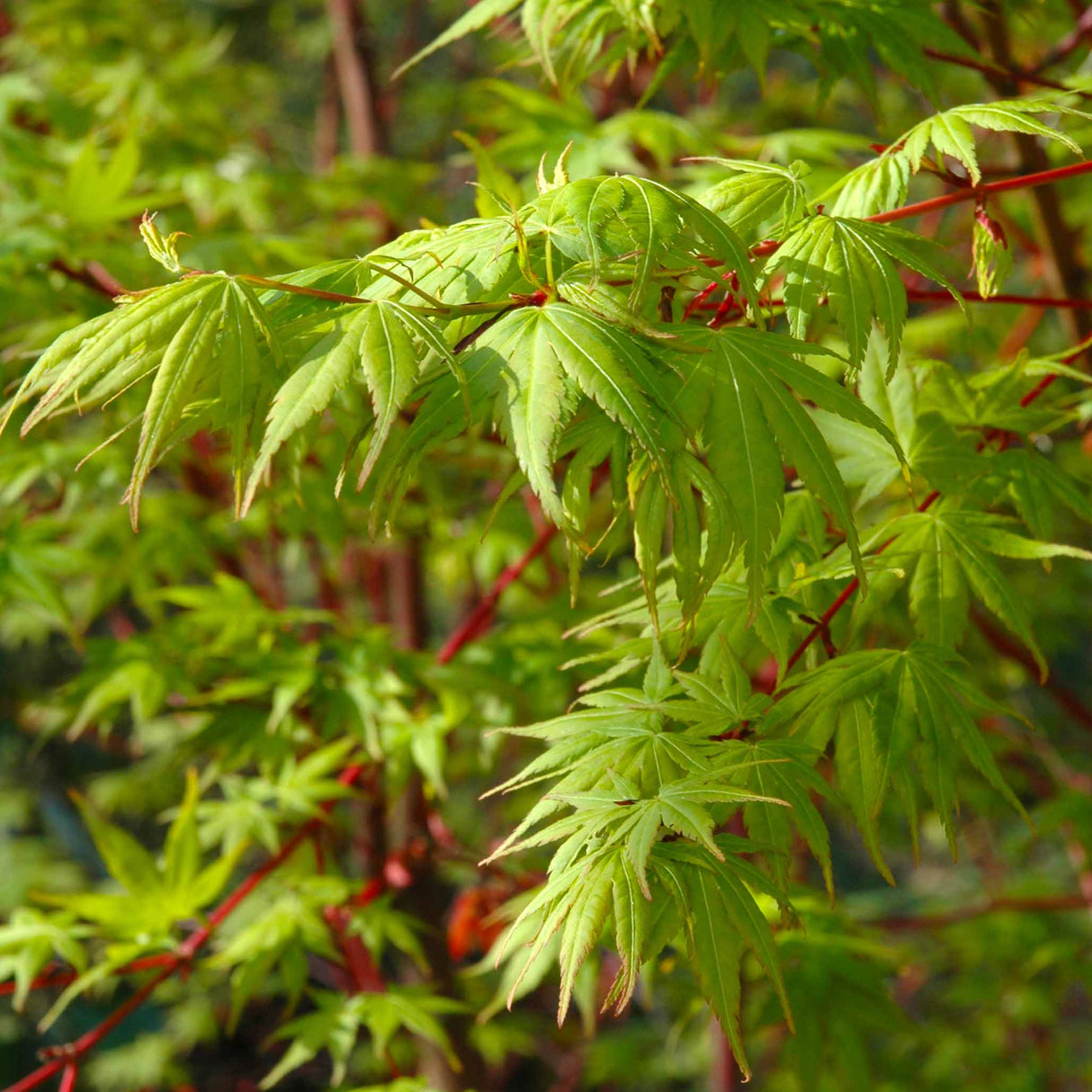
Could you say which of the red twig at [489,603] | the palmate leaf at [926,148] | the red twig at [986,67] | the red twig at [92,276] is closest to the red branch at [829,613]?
the palmate leaf at [926,148]

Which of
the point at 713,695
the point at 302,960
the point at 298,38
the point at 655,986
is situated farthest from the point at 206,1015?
the point at 298,38

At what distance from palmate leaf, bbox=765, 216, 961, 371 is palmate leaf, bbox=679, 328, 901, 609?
0.18 feet

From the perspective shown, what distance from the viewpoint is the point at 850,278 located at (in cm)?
81

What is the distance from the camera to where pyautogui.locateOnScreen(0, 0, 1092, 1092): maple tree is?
72 cm

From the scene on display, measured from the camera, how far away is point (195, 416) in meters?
0.75

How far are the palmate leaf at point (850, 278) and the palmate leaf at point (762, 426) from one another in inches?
2.2

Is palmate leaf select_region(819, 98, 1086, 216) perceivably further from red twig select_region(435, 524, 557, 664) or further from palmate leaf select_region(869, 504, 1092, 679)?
red twig select_region(435, 524, 557, 664)

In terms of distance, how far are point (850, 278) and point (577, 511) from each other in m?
0.26

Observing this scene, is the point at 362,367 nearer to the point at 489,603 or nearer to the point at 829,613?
the point at 829,613

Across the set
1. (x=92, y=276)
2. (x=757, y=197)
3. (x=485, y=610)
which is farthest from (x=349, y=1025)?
(x=757, y=197)

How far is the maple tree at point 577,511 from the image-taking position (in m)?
Result: 0.72

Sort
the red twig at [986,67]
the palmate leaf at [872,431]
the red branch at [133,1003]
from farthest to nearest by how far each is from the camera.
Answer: the red branch at [133,1003], the red twig at [986,67], the palmate leaf at [872,431]

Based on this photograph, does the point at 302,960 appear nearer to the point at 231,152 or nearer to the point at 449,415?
the point at 449,415

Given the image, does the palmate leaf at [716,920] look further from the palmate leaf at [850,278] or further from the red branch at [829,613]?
the palmate leaf at [850,278]
